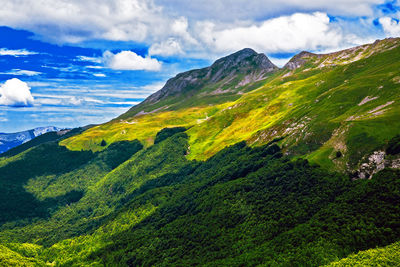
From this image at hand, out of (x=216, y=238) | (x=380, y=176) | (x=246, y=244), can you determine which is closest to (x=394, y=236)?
(x=380, y=176)

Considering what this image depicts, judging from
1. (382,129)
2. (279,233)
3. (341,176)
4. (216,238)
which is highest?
(382,129)

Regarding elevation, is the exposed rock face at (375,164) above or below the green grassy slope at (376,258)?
above

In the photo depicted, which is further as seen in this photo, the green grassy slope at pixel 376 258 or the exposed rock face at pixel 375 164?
the exposed rock face at pixel 375 164

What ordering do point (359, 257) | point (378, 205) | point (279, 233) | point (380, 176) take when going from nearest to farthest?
point (359, 257)
point (378, 205)
point (380, 176)
point (279, 233)

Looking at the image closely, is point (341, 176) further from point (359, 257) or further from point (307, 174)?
point (359, 257)

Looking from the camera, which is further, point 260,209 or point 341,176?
point 260,209

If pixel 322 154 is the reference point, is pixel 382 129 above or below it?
above

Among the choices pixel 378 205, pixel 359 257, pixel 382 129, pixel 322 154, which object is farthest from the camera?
pixel 322 154

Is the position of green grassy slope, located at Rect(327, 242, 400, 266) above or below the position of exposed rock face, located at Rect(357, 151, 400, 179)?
below

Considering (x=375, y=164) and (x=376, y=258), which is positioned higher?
(x=375, y=164)

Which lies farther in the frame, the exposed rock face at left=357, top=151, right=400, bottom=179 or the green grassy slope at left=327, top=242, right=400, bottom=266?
the exposed rock face at left=357, top=151, right=400, bottom=179

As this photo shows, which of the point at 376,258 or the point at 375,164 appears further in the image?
the point at 375,164
